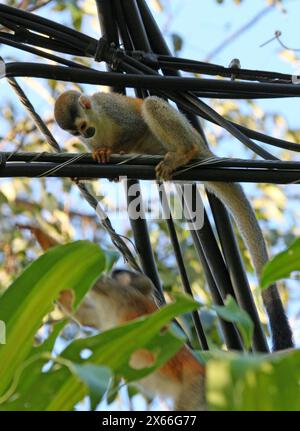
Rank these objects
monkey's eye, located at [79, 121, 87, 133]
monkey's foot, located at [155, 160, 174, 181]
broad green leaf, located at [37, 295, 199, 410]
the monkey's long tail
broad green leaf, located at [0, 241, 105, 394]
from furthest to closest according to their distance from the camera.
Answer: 1. monkey's eye, located at [79, 121, 87, 133]
2. the monkey's long tail
3. monkey's foot, located at [155, 160, 174, 181]
4. broad green leaf, located at [0, 241, 105, 394]
5. broad green leaf, located at [37, 295, 199, 410]

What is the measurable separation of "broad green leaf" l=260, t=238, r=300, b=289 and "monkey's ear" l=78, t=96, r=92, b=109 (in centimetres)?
276

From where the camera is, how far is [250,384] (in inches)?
37.2

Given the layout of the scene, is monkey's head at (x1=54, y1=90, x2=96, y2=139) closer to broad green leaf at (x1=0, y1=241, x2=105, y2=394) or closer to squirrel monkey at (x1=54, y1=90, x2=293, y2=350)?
squirrel monkey at (x1=54, y1=90, x2=293, y2=350)

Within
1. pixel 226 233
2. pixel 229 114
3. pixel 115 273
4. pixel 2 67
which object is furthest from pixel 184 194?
pixel 229 114

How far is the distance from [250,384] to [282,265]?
430 millimetres

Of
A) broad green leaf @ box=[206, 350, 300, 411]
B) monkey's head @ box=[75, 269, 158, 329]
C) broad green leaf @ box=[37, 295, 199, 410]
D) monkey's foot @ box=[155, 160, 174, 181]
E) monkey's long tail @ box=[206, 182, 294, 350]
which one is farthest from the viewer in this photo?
monkey's long tail @ box=[206, 182, 294, 350]

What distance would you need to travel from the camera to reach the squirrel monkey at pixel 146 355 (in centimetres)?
147

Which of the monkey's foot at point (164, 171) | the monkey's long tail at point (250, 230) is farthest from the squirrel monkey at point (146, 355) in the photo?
the monkey's long tail at point (250, 230)

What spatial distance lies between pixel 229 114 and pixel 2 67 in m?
5.17

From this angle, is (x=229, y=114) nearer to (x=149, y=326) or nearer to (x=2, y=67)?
(x=2, y=67)

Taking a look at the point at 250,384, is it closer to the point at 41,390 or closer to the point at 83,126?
the point at 41,390

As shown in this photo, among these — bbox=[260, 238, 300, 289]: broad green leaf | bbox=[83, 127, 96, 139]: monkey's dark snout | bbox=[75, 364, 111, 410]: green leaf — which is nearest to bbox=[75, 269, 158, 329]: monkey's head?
bbox=[260, 238, 300, 289]: broad green leaf

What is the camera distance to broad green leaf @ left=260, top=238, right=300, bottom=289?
1.31 meters
